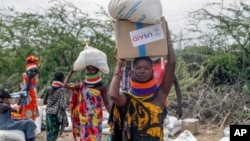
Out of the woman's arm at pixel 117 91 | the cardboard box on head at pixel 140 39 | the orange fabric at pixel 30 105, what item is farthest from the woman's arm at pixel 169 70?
the orange fabric at pixel 30 105

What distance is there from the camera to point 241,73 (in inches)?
350

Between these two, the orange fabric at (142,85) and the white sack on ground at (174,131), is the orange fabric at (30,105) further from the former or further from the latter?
the orange fabric at (142,85)

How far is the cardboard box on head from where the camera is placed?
9.77 feet

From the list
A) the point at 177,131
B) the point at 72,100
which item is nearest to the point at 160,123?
the point at 72,100

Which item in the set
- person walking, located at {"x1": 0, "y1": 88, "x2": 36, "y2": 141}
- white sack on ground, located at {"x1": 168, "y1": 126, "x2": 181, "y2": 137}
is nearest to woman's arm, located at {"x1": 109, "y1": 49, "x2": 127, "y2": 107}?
person walking, located at {"x1": 0, "y1": 88, "x2": 36, "y2": 141}

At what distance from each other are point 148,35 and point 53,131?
323cm

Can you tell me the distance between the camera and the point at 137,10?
2910 mm

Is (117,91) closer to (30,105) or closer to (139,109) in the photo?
(139,109)

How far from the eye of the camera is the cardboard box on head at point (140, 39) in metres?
2.98

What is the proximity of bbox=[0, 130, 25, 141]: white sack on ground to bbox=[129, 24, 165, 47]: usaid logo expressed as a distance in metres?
3.25

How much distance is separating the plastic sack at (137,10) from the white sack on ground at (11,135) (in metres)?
3.27

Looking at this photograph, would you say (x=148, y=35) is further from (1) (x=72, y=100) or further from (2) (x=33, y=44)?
(2) (x=33, y=44)

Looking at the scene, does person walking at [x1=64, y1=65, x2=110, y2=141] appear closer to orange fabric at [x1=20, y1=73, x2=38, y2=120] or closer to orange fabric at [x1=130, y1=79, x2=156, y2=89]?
orange fabric at [x1=20, y1=73, x2=38, y2=120]

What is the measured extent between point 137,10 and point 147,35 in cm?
19
